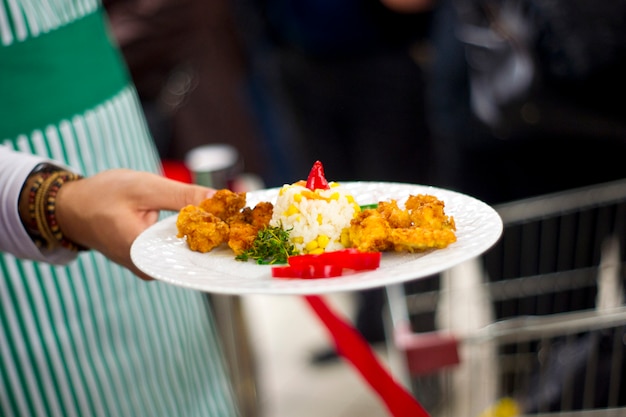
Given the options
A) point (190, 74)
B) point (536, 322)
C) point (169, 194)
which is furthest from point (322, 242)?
point (190, 74)

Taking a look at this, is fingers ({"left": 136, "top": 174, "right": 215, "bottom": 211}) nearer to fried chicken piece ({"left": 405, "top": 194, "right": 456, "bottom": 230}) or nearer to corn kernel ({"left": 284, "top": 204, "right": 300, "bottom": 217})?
corn kernel ({"left": 284, "top": 204, "right": 300, "bottom": 217})

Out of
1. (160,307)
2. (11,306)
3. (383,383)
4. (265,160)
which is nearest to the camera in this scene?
(383,383)

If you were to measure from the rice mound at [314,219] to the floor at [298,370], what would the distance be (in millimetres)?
1420

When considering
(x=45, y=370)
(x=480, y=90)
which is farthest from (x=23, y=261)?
(x=480, y=90)

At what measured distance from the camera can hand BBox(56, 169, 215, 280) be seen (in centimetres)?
102

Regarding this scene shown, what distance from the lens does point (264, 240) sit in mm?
915

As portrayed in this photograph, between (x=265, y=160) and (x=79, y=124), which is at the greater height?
(x=79, y=124)

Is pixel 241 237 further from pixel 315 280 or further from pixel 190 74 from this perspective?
pixel 190 74

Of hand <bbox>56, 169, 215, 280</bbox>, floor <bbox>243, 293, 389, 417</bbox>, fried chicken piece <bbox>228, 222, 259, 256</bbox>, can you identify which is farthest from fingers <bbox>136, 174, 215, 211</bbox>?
floor <bbox>243, 293, 389, 417</bbox>

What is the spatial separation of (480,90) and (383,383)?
1.18 meters

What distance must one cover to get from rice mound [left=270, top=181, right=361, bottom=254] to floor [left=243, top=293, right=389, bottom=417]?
4.66 ft

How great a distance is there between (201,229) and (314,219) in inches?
5.4

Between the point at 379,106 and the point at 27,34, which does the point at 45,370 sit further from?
the point at 379,106

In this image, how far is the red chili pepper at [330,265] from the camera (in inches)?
32.7
